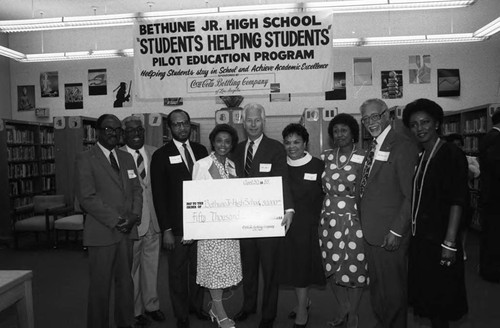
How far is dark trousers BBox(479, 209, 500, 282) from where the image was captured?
479 cm

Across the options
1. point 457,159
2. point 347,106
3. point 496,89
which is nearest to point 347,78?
point 347,106

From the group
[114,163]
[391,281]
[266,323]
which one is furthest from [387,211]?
[114,163]

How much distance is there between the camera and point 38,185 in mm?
9375

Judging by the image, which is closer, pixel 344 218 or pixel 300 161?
pixel 344 218

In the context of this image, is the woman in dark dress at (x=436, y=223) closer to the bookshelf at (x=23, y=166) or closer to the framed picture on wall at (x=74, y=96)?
the bookshelf at (x=23, y=166)

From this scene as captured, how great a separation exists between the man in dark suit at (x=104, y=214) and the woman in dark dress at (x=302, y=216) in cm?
132

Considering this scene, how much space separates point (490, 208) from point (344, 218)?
274 cm

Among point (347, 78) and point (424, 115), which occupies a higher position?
point (347, 78)

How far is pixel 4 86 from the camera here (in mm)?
11016

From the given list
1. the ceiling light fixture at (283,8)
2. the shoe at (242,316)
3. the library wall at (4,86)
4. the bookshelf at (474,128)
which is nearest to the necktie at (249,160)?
the shoe at (242,316)

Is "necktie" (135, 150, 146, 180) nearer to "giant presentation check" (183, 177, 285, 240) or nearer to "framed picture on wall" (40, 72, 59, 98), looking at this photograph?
"giant presentation check" (183, 177, 285, 240)

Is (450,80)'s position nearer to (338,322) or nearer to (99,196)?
(338,322)

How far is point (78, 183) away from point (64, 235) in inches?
226

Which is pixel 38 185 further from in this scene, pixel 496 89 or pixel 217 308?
pixel 496 89
